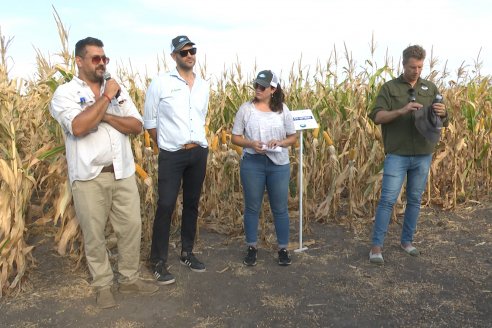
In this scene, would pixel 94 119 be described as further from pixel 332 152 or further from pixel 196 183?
pixel 332 152

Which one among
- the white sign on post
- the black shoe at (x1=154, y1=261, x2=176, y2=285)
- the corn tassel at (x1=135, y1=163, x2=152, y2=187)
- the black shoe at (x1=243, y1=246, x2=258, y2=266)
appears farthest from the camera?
the white sign on post

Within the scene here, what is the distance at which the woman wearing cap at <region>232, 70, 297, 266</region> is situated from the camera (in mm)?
4242

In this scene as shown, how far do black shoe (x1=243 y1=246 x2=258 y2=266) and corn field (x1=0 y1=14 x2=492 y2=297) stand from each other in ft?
1.91

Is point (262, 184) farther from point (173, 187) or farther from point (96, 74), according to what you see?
point (96, 74)

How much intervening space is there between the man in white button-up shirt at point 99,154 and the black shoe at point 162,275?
0.40 m

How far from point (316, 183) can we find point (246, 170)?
2369mm

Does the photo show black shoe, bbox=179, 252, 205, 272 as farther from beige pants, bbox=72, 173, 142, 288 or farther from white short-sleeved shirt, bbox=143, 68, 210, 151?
white short-sleeved shirt, bbox=143, 68, 210, 151

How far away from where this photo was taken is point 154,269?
419cm

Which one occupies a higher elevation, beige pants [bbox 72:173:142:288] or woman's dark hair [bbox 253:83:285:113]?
woman's dark hair [bbox 253:83:285:113]

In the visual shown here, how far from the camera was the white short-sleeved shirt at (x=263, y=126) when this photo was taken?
430 centimetres

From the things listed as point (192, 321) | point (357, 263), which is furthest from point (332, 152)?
point (192, 321)

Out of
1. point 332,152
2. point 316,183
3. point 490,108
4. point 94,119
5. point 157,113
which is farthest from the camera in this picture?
point 490,108

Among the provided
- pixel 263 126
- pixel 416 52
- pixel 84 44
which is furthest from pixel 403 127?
pixel 84 44

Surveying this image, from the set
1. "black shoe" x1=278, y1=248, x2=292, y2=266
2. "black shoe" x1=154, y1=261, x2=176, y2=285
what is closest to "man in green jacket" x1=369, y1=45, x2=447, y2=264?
"black shoe" x1=278, y1=248, x2=292, y2=266
